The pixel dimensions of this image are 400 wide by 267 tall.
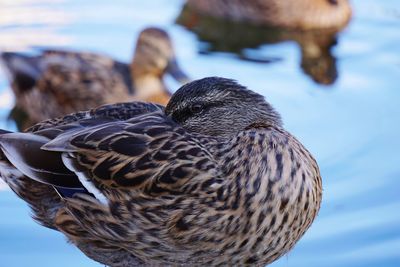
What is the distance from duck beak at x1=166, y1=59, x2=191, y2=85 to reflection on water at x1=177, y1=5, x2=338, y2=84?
0.81m

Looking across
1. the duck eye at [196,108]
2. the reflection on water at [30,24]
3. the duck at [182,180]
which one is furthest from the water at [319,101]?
the duck eye at [196,108]

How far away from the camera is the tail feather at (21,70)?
780 cm

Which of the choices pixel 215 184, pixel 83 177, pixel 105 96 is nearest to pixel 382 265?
pixel 215 184

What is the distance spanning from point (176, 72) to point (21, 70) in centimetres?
Result: 120

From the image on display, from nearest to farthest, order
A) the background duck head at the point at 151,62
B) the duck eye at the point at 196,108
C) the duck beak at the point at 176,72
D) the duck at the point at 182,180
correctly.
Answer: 1. the duck at the point at 182,180
2. the duck eye at the point at 196,108
3. the duck beak at the point at 176,72
4. the background duck head at the point at 151,62

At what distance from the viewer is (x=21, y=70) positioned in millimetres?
7820

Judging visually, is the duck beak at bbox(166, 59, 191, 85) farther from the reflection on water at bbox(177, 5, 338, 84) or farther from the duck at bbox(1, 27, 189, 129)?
the reflection on water at bbox(177, 5, 338, 84)

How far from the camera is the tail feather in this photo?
7797mm

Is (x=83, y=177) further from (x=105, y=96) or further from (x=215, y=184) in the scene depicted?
(x=105, y=96)

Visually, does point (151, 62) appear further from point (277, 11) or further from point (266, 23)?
point (277, 11)

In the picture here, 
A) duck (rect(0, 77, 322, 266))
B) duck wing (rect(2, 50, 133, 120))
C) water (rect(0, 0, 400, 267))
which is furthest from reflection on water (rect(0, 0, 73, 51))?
duck (rect(0, 77, 322, 266))

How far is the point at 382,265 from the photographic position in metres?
5.31

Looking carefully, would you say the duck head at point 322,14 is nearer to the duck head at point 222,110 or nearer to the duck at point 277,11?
the duck at point 277,11

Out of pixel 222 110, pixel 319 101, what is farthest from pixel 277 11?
pixel 222 110
